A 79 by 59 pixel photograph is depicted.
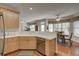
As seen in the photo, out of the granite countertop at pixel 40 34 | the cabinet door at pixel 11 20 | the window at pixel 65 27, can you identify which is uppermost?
the cabinet door at pixel 11 20

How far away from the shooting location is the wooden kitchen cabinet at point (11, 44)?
2131 mm

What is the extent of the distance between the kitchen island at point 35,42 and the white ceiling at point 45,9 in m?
0.34

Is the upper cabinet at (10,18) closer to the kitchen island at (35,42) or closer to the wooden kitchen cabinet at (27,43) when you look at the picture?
the kitchen island at (35,42)

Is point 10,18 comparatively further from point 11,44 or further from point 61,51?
point 61,51

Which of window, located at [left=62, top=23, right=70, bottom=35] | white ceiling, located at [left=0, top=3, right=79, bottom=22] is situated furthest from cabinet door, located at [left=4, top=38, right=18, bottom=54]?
window, located at [left=62, top=23, right=70, bottom=35]

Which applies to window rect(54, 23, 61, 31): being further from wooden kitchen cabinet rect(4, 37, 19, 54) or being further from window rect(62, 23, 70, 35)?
wooden kitchen cabinet rect(4, 37, 19, 54)

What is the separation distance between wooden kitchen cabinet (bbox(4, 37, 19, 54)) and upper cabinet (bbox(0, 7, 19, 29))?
255 millimetres

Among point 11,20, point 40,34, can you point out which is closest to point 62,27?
point 40,34

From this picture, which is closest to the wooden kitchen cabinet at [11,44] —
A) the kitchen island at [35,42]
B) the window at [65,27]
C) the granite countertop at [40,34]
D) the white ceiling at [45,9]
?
the kitchen island at [35,42]

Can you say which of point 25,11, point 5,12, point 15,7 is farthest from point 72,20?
point 5,12

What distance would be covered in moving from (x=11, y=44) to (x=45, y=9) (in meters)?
0.98

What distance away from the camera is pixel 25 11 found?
2.20 m

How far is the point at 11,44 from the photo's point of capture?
7.06 ft

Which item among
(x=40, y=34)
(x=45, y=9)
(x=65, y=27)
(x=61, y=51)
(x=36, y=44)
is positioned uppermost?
(x=45, y=9)
